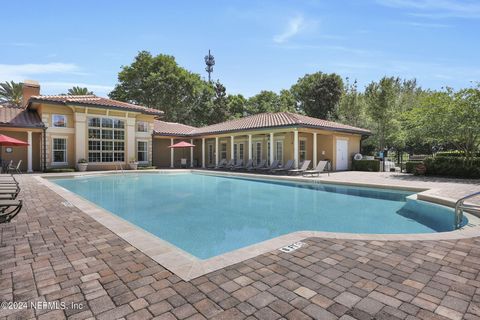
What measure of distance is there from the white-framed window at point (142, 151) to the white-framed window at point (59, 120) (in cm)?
545

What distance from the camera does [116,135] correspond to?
2177cm

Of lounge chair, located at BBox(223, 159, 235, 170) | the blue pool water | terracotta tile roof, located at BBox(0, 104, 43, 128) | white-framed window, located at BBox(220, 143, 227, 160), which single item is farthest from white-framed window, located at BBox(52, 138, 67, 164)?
white-framed window, located at BBox(220, 143, 227, 160)

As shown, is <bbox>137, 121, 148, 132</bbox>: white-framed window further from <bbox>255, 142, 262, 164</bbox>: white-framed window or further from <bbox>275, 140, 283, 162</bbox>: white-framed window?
<bbox>275, 140, 283, 162</bbox>: white-framed window

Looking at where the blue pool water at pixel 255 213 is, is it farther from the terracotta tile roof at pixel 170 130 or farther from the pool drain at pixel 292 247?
the terracotta tile roof at pixel 170 130

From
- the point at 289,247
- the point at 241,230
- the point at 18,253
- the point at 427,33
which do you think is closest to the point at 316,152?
the point at 427,33

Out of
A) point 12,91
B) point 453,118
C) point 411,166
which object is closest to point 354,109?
point 411,166

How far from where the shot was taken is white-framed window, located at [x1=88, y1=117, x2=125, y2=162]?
20.7 meters

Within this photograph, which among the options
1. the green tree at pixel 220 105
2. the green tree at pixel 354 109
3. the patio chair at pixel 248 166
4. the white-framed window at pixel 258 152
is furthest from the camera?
the green tree at pixel 220 105

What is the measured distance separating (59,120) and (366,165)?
73.0 feet

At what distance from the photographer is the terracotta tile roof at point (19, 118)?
17.7 m

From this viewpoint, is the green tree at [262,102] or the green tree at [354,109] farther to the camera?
the green tree at [262,102]

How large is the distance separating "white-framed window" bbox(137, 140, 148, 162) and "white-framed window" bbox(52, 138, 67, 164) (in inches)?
207

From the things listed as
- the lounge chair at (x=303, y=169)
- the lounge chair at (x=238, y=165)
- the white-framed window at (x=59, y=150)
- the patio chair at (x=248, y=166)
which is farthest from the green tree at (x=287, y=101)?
the white-framed window at (x=59, y=150)

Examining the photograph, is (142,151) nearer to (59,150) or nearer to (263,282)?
(59,150)
